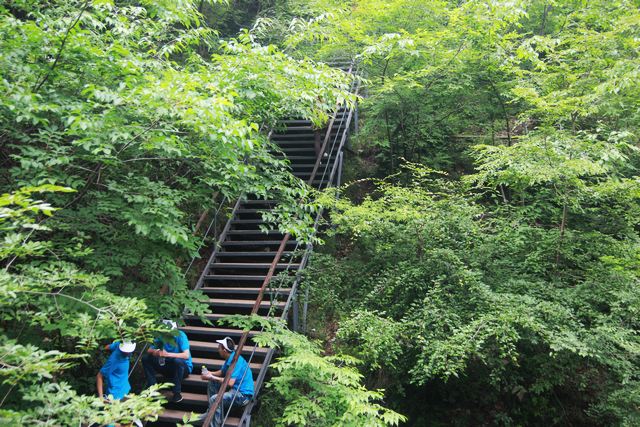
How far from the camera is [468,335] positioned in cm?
446

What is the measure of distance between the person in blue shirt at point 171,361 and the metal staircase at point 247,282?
29cm

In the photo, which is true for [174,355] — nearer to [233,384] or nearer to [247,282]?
[233,384]

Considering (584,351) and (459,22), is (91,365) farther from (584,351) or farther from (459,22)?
(459,22)

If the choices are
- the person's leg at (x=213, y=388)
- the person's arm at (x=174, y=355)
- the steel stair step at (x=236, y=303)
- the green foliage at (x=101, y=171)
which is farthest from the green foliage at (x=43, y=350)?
the steel stair step at (x=236, y=303)

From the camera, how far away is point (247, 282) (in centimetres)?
748

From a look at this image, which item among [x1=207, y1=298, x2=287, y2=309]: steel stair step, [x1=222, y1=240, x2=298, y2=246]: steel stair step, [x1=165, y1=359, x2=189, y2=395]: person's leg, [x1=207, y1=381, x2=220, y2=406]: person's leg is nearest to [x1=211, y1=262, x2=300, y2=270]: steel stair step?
[x1=222, y1=240, x2=298, y2=246]: steel stair step

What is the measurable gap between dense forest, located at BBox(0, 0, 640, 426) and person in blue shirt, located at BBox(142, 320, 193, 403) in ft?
2.39

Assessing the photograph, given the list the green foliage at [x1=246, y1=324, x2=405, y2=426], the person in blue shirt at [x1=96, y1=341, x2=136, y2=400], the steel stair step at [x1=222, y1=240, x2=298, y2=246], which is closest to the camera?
the green foliage at [x1=246, y1=324, x2=405, y2=426]

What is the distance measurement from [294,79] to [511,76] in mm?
5455

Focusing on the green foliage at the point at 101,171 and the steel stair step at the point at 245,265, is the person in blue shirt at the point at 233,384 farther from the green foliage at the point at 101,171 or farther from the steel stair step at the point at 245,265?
the steel stair step at the point at 245,265

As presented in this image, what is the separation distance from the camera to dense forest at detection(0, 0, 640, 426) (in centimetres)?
351

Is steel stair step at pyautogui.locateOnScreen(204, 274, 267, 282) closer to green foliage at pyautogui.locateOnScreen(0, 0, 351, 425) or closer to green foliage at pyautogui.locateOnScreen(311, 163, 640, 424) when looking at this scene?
green foliage at pyautogui.locateOnScreen(311, 163, 640, 424)

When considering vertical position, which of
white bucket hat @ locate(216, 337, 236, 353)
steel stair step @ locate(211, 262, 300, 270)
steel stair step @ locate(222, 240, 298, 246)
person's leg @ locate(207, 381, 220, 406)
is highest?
steel stair step @ locate(222, 240, 298, 246)

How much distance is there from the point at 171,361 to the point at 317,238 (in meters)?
2.56
